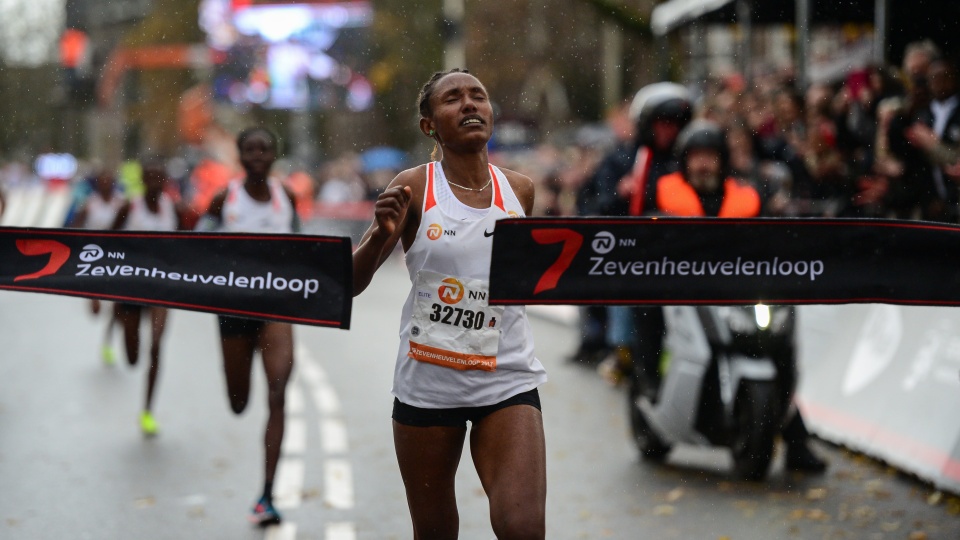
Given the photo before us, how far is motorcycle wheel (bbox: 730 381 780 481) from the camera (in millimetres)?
7613

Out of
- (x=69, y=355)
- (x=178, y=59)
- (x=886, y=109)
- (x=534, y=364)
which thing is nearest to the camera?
(x=534, y=364)

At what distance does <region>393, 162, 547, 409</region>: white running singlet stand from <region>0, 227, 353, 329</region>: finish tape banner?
0.35m

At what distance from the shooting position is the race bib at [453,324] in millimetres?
4480

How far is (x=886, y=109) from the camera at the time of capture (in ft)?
32.4

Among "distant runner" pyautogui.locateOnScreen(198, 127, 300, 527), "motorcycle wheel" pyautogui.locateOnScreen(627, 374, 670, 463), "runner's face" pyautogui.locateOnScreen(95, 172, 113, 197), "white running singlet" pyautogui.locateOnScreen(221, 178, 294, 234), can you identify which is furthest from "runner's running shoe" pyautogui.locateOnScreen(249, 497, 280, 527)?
"runner's face" pyautogui.locateOnScreen(95, 172, 113, 197)

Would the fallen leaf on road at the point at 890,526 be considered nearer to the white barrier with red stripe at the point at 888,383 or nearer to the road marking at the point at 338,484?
the white barrier with red stripe at the point at 888,383

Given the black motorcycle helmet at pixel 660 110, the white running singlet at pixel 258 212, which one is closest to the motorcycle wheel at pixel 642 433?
the black motorcycle helmet at pixel 660 110

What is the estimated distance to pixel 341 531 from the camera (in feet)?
22.8

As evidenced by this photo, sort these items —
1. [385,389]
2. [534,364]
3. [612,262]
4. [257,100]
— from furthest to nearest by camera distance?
[257,100] < [385,389] < [612,262] < [534,364]

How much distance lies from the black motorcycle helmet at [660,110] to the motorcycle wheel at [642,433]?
1631 mm

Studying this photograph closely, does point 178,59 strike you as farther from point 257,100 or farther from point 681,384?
point 681,384

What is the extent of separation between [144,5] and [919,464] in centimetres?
5411

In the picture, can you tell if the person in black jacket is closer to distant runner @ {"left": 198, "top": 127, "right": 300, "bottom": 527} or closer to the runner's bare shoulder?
distant runner @ {"left": 198, "top": 127, "right": 300, "bottom": 527}

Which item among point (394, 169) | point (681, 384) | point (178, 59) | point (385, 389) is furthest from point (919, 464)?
point (178, 59)
